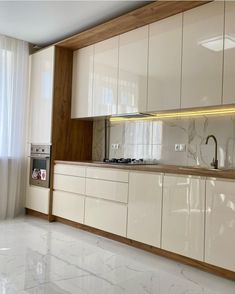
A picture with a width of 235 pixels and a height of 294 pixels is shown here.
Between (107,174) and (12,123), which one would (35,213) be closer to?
(12,123)

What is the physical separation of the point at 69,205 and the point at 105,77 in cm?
168

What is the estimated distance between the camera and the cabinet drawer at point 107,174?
3246 mm

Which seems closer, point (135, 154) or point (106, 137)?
point (135, 154)

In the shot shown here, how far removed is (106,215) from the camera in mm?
3414

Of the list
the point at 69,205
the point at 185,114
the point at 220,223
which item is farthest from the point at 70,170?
the point at 220,223

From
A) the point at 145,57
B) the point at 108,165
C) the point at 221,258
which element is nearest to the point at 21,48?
the point at 145,57

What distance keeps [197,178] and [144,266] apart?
34.7 inches

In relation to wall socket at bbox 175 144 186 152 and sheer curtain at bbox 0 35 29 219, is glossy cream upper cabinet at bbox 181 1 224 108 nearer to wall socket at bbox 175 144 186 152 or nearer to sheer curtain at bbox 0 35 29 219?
wall socket at bbox 175 144 186 152

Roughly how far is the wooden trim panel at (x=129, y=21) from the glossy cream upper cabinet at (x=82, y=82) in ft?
0.42

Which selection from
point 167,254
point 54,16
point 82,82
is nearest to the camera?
point 167,254

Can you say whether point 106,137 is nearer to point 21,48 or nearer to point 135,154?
point 135,154

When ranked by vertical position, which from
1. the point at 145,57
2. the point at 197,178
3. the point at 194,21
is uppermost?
the point at 194,21

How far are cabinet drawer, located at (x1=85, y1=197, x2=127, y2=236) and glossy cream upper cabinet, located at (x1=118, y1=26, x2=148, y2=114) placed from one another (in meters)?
1.08

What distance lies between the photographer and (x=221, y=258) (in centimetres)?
242
